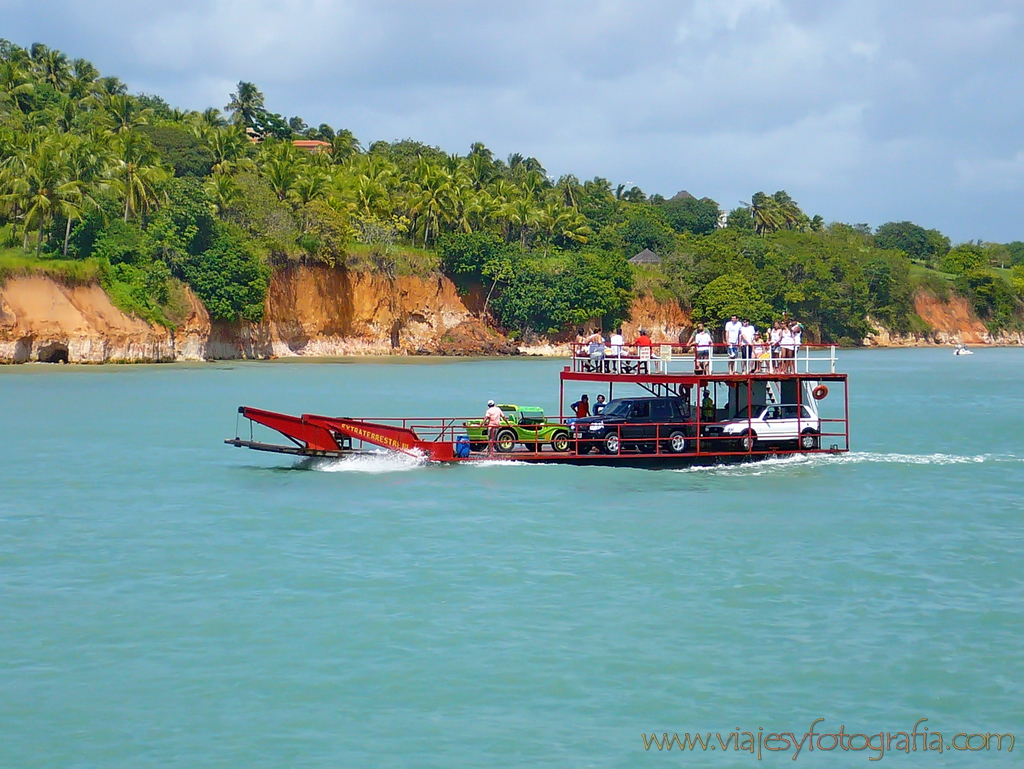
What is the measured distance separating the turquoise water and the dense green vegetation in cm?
4487

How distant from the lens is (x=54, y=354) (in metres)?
69.8

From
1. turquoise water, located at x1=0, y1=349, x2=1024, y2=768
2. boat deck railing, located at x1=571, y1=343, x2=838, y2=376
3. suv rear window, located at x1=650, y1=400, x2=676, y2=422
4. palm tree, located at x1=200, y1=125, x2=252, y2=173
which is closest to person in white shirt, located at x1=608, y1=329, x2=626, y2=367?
boat deck railing, located at x1=571, y1=343, x2=838, y2=376

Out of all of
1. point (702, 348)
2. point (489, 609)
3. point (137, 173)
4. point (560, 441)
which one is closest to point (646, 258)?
point (137, 173)

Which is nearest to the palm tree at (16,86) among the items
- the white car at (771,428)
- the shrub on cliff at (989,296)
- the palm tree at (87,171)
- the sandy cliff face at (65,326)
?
the palm tree at (87,171)

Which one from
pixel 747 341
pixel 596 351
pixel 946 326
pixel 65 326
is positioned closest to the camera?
pixel 747 341

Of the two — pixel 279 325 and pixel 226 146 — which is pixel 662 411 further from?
pixel 226 146

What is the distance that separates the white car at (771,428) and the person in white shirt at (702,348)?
152 cm

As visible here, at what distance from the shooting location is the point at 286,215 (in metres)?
84.1

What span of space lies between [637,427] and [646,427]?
0.72 feet

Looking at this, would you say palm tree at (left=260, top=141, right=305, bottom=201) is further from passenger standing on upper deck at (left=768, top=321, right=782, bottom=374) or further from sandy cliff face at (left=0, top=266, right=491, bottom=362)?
passenger standing on upper deck at (left=768, top=321, right=782, bottom=374)

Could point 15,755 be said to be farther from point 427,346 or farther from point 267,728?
point 427,346

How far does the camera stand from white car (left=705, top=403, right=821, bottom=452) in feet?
97.8

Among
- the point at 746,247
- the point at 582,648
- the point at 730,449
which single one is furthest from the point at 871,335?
the point at 582,648

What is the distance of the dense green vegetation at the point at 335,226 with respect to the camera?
73.5 meters
